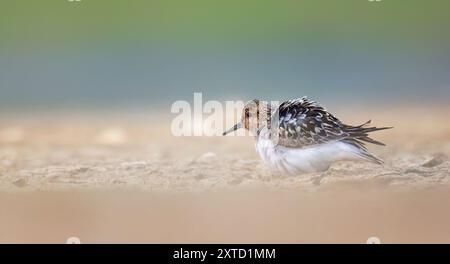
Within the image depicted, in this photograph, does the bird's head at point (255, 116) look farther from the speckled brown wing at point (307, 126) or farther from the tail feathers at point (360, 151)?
the tail feathers at point (360, 151)

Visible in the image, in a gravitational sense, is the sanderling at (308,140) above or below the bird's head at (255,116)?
below

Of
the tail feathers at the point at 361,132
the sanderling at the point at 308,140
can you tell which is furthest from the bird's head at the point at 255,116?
the tail feathers at the point at 361,132

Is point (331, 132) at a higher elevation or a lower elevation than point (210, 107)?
lower

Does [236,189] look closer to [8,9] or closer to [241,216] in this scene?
[241,216]
